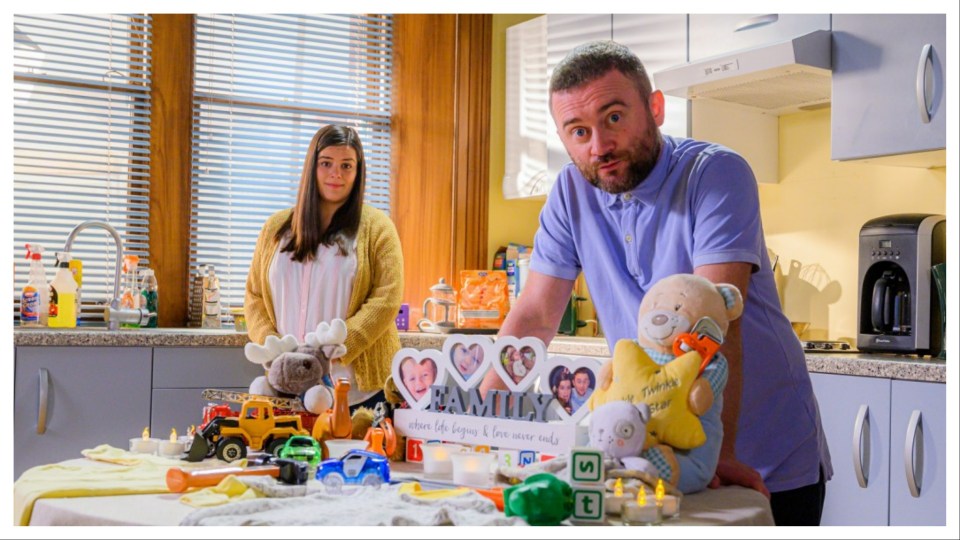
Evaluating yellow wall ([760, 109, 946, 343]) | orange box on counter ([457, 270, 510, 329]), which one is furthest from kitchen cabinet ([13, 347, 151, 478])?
yellow wall ([760, 109, 946, 343])

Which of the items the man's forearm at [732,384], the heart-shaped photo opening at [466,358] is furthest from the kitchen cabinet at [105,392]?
the man's forearm at [732,384]

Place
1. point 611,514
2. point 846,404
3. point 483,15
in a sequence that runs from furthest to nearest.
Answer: point 483,15 < point 846,404 < point 611,514

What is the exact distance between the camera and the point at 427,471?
1.38 metres

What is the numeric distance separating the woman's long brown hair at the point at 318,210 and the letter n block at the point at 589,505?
6.97ft

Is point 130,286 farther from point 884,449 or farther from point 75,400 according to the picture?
point 884,449

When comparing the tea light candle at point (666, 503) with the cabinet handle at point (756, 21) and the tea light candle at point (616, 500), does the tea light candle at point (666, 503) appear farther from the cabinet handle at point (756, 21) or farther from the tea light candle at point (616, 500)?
the cabinet handle at point (756, 21)

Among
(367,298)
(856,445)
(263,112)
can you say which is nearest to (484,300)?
(367,298)

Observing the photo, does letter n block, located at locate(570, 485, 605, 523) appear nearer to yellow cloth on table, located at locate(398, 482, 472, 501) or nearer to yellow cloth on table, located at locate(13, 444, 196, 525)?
yellow cloth on table, located at locate(398, 482, 472, 501)

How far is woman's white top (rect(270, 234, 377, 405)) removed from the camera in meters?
3.08

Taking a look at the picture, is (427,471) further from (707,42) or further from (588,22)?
(588,22)

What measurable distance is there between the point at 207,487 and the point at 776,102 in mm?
2533

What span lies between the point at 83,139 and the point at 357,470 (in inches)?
112

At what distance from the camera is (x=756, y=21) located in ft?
9.75
